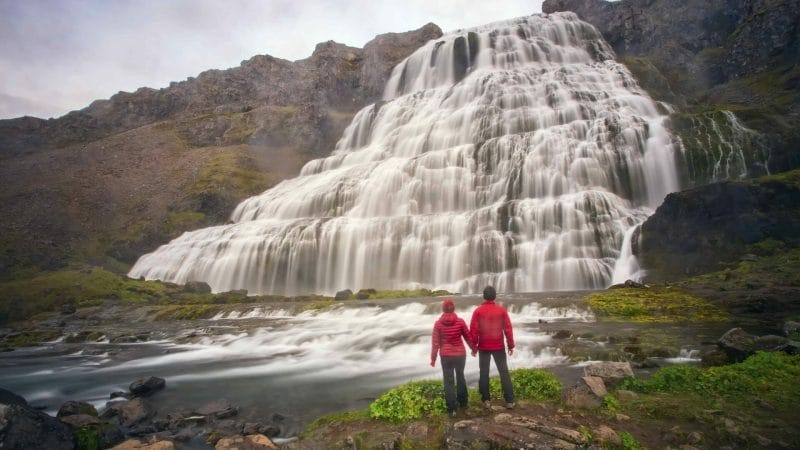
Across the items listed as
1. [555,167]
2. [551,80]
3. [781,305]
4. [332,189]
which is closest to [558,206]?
[555,167]

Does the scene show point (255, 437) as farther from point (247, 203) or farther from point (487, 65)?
point (487, 65)

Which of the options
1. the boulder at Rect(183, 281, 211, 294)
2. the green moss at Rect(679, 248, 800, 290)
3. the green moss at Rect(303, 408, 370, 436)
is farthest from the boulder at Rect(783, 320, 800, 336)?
the boulder at Rect(183, 281, 211, 294)

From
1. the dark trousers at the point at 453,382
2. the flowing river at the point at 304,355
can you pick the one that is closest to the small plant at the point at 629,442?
the dark trousers at the point at 453,382

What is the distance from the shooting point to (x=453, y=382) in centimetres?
797

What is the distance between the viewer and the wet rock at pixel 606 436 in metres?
6.66

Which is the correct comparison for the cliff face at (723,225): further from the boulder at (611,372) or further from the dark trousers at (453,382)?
the dark trousers at (453,382)

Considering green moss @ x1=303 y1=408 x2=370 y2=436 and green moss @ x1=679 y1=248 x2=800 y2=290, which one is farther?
green moss @ x1=679 y1=248 x2=800 y2=290

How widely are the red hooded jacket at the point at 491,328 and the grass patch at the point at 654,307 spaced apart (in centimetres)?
1012

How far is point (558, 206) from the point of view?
29.6 meters

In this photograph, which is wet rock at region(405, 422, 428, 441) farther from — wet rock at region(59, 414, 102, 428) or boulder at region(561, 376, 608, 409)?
wet rock at region(59, 414, 102, 428)

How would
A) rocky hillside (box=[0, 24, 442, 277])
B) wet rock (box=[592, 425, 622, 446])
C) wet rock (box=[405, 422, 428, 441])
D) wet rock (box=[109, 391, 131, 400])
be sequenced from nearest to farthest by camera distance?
wet rock (box=[592, 425, 622, 446]), wet rock (box=[405, 422, 428, 441]), wet rock (box=[109, 391, 131, 400]), rocky hillside (box=[0, 24, 442, 277])

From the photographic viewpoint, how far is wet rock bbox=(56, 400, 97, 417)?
1114 cm

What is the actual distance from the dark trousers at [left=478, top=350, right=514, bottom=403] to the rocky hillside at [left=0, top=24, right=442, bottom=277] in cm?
4635

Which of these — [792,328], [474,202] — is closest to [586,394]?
[792,328]
